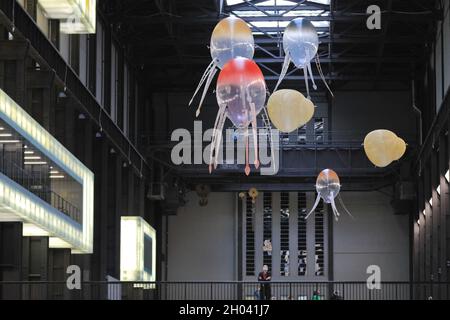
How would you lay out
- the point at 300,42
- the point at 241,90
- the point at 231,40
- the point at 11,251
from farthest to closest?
the point at 11,251 → the point at 300,42 → the point at 231,40 → the point at 241,90

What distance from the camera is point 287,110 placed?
42750 mm

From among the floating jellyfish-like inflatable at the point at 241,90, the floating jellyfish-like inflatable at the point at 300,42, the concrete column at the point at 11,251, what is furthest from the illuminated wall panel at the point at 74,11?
the floating jellyfish-like inflatable at the point at 241,90

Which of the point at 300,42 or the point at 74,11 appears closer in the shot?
the point at 300,42

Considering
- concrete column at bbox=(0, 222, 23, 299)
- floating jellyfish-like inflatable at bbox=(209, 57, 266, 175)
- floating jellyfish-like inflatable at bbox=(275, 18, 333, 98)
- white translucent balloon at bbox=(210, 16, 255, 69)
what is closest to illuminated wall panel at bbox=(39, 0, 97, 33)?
concrete column at bbox=(0, 222, 23, 299)

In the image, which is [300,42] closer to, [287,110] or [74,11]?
[287,110]

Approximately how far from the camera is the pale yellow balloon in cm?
4253

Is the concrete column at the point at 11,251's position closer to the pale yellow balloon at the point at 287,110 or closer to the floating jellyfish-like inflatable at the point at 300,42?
the pale yellow balloon at the point at 287,110

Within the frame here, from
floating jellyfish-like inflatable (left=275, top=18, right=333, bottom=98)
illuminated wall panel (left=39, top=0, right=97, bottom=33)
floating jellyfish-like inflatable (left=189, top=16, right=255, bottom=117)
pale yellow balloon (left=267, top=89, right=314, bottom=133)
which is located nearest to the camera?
floating jellyfish-like inflatable (left=189, top=16, right=255, bottom=117)

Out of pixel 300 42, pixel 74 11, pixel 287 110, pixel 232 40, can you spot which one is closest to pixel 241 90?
pixel 232 40

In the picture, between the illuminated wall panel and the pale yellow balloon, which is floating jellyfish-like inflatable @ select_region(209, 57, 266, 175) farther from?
the illuminated wall panel

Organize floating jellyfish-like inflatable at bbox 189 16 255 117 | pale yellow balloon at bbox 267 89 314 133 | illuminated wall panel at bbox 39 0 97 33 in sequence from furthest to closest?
illuminated wall panel at bbox 39 0 97 33 < pale yellow balloon at bbox 267 89 314 133 < floating jellyfish-like inflatable at bbox 189 16 255 117
